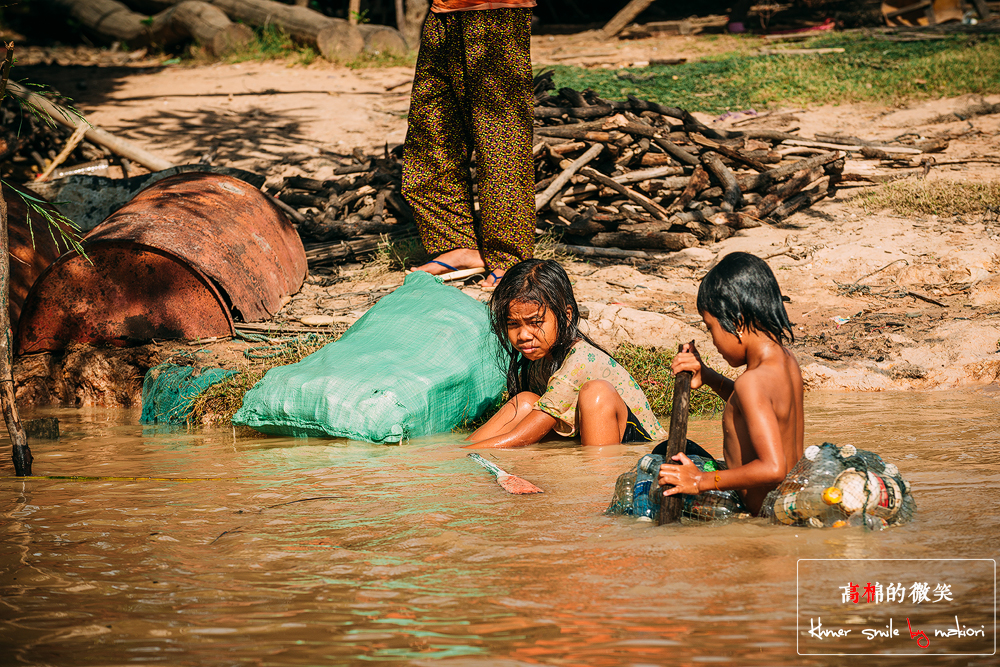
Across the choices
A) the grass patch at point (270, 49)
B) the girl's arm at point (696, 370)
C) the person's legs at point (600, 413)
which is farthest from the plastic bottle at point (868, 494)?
the grass patch at point (270, 49)

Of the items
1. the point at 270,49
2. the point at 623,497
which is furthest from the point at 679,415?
the point at 270,49

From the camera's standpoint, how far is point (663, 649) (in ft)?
6.00

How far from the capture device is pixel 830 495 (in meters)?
2.47

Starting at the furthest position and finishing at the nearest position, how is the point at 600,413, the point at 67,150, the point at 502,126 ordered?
1. the point at 67,150
2. the point at 502,126
3. the point at 600,413

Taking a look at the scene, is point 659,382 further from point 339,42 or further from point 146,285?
point 339,42

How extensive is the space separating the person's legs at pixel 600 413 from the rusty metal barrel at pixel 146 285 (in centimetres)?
241

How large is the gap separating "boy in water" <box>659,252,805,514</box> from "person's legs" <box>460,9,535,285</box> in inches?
114

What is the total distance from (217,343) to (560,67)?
809 centimetres

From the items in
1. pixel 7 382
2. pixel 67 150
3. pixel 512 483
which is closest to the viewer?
pixel 512 483

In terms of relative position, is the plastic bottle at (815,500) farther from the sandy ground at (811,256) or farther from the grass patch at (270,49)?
the grass patch at (270,49)

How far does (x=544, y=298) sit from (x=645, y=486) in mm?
1193

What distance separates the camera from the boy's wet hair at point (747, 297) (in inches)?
99.8

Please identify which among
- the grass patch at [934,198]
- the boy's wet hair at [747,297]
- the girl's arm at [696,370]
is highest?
the grass patch at [934,198]

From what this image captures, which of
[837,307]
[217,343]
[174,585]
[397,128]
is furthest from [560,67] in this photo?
[174,585]
